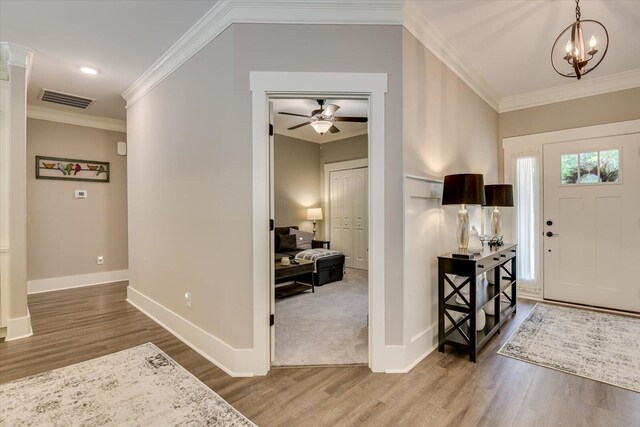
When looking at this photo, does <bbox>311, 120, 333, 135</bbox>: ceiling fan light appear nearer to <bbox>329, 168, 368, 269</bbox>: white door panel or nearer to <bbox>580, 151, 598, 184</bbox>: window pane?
<bbox>329, 168, 368, 269</bbox>: white door panel

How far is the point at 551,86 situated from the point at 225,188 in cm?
439

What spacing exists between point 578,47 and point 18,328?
5381 millimetres

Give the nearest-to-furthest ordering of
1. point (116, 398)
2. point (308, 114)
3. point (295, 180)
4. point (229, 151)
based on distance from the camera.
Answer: point (116, 398) → point (229, 151) → point (308, 114) → point (295, 180)

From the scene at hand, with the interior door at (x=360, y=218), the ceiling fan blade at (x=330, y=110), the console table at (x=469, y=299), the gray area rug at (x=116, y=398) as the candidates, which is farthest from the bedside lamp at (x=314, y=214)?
the gray area rug at (x=116, y=398)

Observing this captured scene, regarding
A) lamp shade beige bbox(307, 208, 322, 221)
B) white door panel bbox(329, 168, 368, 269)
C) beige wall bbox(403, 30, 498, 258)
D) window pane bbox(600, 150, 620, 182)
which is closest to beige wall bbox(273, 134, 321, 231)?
lamp shade beige bbox(307, 208, 322, 221)

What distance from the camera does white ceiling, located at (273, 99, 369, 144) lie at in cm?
462

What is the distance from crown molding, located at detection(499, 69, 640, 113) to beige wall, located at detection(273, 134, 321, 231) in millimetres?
3882

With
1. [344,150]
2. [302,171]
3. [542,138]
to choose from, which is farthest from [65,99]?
[542,138]

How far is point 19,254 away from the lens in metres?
3.15

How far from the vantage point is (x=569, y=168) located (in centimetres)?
404

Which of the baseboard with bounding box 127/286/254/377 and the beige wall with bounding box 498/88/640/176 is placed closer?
the baseboard with bounding box 127/286/254/377

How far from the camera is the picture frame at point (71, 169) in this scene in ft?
15.4

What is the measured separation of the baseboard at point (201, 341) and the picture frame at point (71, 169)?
2.64m

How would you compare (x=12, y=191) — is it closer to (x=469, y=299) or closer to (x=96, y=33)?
(x=96, y=33)
